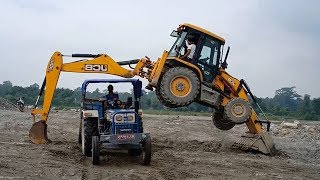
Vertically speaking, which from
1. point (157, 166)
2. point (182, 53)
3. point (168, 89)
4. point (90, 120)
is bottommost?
point (157, 166)

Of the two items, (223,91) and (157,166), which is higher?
(223,91)

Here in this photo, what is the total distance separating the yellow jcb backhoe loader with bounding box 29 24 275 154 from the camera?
13055 millimetres

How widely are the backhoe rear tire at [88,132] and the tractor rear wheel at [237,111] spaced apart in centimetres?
400

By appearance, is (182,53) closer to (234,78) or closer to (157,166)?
(234,78)

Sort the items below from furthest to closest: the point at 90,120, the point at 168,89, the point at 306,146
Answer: the point at 306,146, the point at 168,89, the point at 90,120

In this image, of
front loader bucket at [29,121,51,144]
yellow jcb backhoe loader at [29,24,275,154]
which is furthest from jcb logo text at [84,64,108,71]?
front loader bucket at [29,121,51,144]

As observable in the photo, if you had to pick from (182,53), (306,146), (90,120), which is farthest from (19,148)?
(306,146)

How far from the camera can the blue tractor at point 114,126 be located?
35.6 ft

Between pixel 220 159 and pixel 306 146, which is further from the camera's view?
pixel 306 146

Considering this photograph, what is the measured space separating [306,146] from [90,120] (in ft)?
31.9

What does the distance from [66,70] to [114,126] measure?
361 centimetres

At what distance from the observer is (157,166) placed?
10992 millimetres

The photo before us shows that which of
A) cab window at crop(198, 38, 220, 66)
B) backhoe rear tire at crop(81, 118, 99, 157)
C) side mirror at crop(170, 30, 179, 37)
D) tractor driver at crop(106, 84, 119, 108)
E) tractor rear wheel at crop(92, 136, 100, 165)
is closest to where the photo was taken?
tractor rear wheel at crop(92, 136, 100, 165)

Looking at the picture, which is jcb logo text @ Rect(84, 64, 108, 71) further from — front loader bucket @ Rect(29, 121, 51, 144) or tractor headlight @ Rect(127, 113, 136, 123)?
tractor headlight @ Rect(127, 113, 136, 123)
